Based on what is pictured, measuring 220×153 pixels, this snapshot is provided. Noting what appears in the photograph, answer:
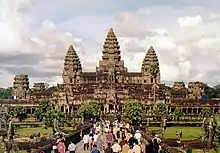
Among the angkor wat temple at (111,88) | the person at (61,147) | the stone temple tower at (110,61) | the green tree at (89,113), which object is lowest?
the person at (61,147)

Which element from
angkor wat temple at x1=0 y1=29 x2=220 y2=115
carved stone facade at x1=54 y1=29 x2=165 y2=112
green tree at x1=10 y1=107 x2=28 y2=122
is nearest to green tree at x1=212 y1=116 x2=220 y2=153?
green tree at x1=10 y1=107 x2=28 y2=122

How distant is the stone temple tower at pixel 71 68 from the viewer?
6683 inches

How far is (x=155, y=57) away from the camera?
17500 centimetres

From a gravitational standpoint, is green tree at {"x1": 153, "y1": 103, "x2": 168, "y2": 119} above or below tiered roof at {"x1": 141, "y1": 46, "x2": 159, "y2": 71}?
below

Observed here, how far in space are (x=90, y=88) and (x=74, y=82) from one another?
16280 mm

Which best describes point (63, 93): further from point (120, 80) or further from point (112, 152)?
point (112, 152)

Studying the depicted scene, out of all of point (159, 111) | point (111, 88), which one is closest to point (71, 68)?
point (111, 88)

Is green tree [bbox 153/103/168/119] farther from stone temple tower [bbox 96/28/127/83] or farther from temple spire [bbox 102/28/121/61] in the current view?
temple spire [bbox 102/28/121/61]

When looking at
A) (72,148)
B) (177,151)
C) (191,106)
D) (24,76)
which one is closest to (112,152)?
(72,148)

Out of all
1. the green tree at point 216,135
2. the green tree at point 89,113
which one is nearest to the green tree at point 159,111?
the green tree at point 89,113

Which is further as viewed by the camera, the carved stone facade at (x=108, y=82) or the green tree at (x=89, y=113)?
the carved stone facade at (x=108, y=82)

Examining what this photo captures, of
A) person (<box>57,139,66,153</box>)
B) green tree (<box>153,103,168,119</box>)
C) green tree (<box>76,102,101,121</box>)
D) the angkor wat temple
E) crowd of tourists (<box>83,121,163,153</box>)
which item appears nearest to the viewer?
crowd of tourists (<box>83,121,163,153</box>)

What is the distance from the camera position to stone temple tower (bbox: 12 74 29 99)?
173375 mm

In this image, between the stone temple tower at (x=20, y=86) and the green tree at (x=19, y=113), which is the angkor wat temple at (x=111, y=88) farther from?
the green tree at (x=19, y=113)
